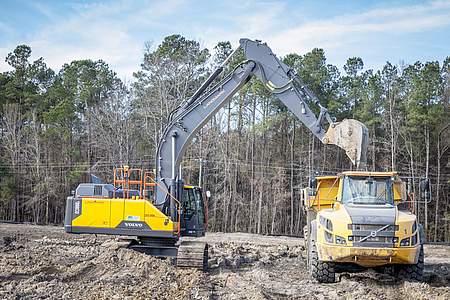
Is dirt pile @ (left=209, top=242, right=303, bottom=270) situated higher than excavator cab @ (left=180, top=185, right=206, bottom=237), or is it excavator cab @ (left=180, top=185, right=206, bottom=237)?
excavator cab @ (left=180, top=185, right=206, bottom=237)

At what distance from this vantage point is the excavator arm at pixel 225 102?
14.7 meters

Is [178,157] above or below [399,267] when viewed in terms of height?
above

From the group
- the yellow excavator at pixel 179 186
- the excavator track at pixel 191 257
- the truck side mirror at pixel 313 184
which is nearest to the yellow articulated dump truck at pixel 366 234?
the truck side mirror at pixel 313 184

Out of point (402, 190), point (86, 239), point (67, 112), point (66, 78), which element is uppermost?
point (66, 78)

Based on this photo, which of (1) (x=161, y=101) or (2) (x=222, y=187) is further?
(2) (x=222, y=187)

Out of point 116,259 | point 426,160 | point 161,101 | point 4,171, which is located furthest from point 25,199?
point 116,259

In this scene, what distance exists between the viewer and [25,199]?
45906mm

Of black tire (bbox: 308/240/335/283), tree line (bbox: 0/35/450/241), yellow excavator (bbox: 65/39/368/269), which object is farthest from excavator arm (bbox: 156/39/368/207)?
tree line (bbox: 0/35/450/241)

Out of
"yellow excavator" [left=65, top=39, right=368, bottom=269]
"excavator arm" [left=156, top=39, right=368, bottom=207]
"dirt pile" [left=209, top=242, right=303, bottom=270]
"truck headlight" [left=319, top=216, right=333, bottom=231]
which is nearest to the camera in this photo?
"truck headlight" [left=319, top=216, right=333, bottom=231]

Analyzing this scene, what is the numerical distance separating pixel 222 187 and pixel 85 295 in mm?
33647

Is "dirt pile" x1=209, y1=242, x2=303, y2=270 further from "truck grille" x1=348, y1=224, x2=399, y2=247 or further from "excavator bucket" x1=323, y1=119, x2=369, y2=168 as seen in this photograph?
"truck grille" x1=348, y1=224, x2=399, y2=247

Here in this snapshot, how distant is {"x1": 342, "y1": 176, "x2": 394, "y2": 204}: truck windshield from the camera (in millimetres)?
12156

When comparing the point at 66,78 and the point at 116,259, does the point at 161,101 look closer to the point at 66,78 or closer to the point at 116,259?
the point at 66,78

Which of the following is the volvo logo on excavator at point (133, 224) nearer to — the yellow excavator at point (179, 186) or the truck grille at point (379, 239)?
the yellow excavator at point (179, 186)
